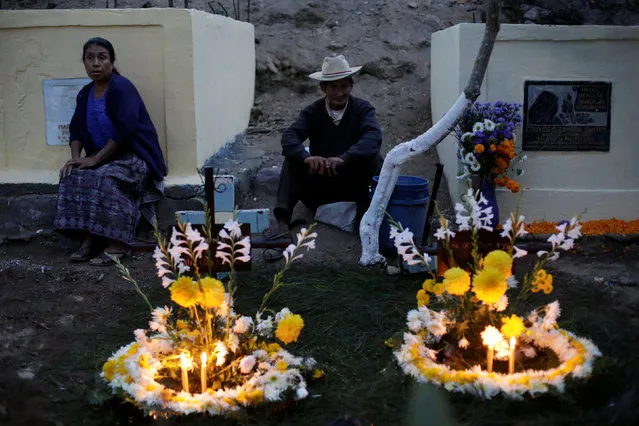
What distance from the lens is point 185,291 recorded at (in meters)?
3.16

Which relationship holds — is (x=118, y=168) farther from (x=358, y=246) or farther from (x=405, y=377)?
(x=405, y=377)

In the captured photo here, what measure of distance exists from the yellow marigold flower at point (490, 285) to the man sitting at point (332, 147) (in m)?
2.60

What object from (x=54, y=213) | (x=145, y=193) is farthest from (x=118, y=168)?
(x=54, y=213)

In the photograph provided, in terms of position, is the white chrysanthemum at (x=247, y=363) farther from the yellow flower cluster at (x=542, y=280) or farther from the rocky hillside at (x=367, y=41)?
the rocky hillside at (x=367, y=41)

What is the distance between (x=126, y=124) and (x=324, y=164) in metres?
1.50

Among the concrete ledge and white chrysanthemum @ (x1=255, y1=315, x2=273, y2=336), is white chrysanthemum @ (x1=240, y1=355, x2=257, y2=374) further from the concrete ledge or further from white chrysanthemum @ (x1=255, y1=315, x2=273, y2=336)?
the concrete ledge

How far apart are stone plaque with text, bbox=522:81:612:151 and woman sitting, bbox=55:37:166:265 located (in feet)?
9.84

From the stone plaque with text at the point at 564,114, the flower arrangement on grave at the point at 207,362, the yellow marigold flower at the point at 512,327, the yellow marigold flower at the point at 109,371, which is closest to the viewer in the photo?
the flower arrangement on grave at the point at 207,362

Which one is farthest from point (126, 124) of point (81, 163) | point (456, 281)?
point (456, 281)

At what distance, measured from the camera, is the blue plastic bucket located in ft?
18.3

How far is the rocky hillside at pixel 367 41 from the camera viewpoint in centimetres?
841

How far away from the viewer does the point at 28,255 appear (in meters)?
6.06

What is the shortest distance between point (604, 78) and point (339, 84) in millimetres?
2249

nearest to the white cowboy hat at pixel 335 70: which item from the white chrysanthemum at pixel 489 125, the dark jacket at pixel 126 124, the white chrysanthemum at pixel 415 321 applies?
the white chrysanthemum at pixel 489 125
